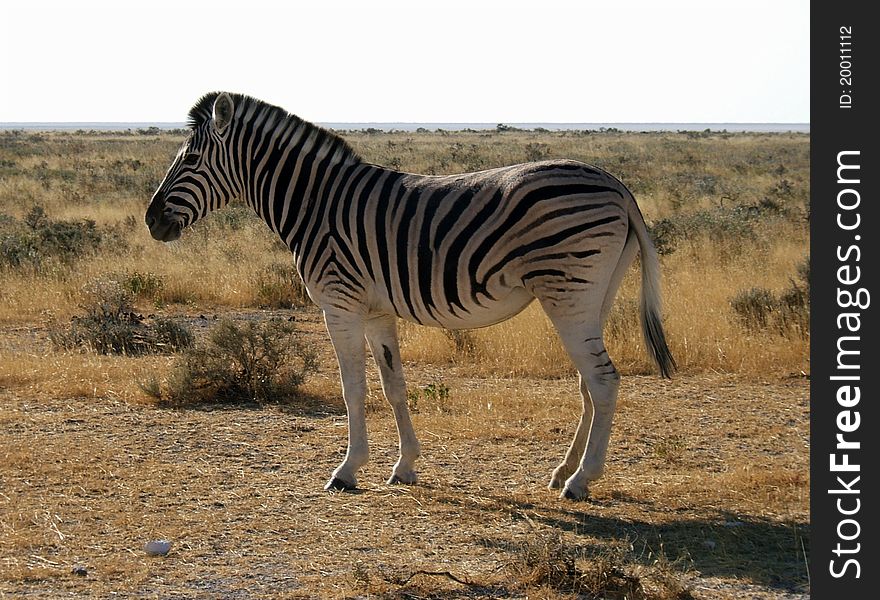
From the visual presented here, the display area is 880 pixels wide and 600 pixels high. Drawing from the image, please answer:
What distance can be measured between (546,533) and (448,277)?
173cm

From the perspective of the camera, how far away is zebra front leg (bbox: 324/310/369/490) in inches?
271

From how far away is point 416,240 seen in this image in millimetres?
6684

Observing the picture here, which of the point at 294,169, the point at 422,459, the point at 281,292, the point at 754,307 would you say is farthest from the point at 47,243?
the point at 754,307

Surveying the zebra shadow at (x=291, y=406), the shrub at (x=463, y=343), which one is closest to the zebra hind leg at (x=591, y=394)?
the zebra shadow at (x=291, y=406)

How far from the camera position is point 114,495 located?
6.77 metres

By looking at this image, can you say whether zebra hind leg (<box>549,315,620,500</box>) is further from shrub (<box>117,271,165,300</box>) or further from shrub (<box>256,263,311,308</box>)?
Result: shrub (<box>117,271,165,300</box>)

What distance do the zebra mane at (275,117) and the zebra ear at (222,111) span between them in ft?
0.23

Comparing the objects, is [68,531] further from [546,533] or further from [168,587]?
[546,533]

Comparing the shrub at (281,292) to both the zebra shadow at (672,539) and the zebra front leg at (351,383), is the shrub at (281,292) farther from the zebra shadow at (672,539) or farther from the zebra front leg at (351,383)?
the zebra shadow at (672,539)

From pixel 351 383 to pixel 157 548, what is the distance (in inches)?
72.4

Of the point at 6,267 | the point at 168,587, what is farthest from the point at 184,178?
the point at 6,267

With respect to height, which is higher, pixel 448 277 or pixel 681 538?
pixel 448 277

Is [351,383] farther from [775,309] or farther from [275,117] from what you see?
[775,309]

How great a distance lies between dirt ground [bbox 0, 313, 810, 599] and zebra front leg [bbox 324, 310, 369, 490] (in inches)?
6.6
